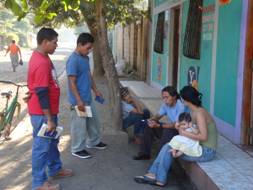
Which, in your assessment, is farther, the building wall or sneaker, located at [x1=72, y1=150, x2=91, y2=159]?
sneaker, located at [x1=72, y1=150, x2=91, y2=159]

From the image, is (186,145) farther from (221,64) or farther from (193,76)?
(193,76)

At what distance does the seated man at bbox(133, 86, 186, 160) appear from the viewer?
5.61 m

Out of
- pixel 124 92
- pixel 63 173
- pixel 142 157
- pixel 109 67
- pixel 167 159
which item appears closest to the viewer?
pixel 167 159

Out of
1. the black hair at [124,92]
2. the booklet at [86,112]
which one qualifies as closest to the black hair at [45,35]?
the booklet at [86,112]

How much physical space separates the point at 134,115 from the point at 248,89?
5.70 ft

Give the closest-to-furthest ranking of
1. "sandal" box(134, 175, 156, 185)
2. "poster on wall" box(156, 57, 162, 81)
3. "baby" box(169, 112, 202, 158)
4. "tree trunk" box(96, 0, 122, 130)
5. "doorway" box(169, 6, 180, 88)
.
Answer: "baby" box(169, 112, 202, 158), "sandal" box(134, 175, 156, 185), "tree trunk" box(96, 0, 122, 130), "doorway" box(169, 6, 180, 88), "poster on wall" box(156, 57, 162, 81)

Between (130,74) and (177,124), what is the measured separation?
46.0ft

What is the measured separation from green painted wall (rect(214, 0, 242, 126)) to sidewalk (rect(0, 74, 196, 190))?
4.24 ft

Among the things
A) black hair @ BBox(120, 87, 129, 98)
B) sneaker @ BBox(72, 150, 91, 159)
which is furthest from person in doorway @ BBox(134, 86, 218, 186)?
black hair @ BBox(120, 87, 129, 98)

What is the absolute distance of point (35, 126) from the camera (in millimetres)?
4727

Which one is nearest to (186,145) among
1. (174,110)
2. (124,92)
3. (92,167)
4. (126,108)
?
(174,110)

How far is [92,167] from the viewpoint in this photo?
5840 millimetres

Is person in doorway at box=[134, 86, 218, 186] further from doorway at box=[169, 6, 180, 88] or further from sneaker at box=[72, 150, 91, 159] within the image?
doorway at box=[169, 6, 180, 88]

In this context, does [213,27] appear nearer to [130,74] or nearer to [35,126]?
[35,126]
